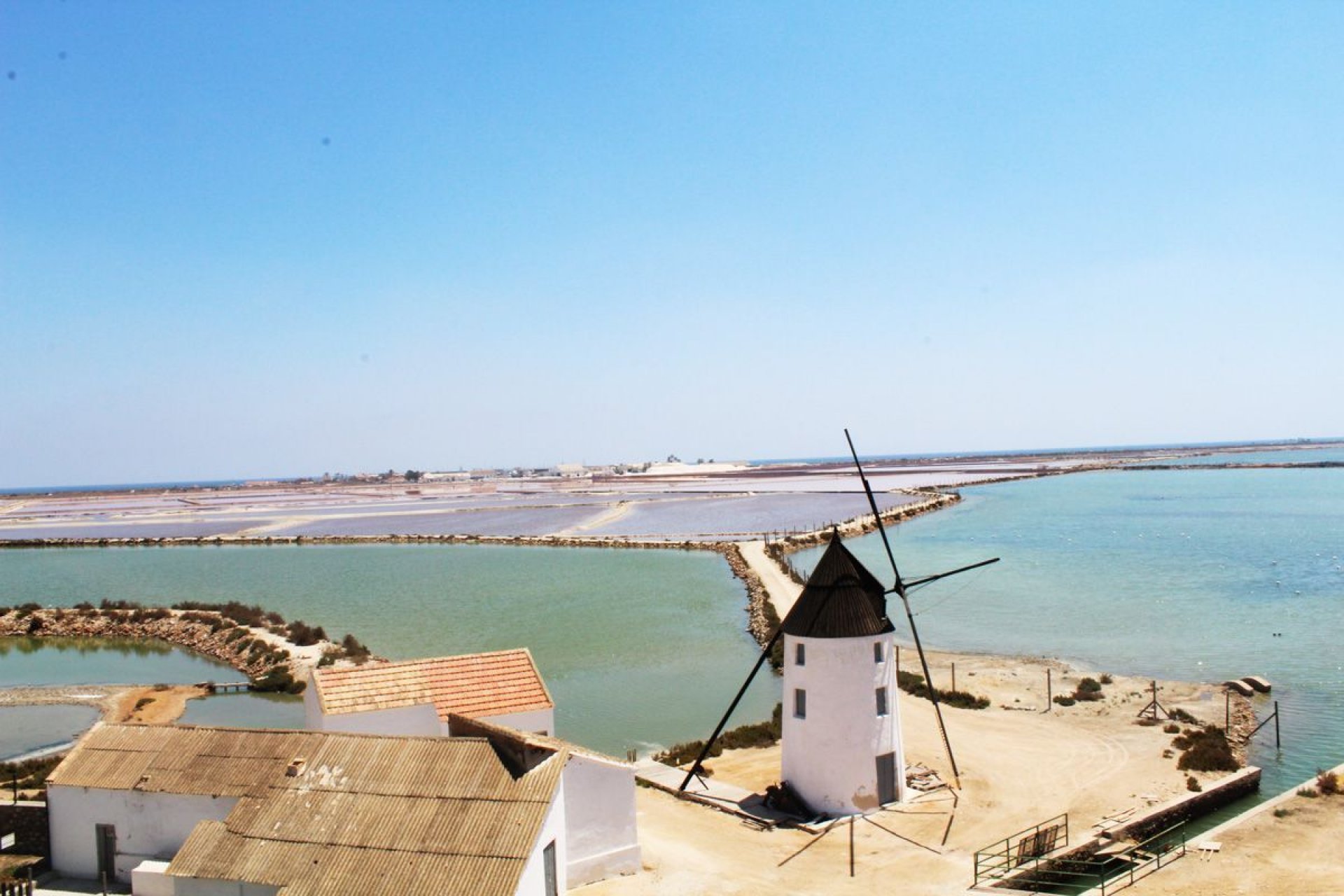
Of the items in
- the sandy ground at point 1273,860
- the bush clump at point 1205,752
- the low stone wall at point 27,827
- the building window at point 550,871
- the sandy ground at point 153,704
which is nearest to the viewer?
the building window at point 550,871

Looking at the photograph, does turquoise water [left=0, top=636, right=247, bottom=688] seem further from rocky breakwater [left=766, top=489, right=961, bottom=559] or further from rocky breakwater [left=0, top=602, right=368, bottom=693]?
rocky breakwater [left=766, top=489, right=961, bottom=559]

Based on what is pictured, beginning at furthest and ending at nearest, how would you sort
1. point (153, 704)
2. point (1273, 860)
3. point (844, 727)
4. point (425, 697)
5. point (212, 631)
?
point (212, 631), point (153, 704), point (844, 727), point (425, 697), point (1273, 860)

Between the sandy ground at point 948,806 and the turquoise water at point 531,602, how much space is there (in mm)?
5262

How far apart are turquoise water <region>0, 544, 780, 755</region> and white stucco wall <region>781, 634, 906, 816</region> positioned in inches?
244

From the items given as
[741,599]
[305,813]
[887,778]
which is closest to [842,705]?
[887,778]

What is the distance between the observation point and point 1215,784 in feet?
56.2

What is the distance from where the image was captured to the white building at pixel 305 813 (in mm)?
11344

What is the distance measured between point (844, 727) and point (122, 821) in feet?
36.3

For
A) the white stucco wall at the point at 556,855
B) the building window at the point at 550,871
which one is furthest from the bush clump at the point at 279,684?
the building window at the point at 550,871

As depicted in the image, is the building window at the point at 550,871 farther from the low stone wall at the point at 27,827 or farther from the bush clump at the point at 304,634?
the bush clump at the point at 304,634

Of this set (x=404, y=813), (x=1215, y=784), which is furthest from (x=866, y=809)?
(x=404, y=813)

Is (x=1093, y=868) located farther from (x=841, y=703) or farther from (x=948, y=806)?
(x=841, y=703)

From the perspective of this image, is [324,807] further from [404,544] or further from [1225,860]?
[404,544]

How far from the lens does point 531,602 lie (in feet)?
136
